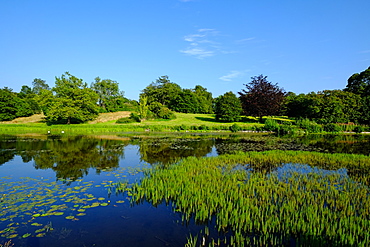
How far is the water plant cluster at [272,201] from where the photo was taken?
505 cm

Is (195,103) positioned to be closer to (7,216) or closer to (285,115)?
(285,115)

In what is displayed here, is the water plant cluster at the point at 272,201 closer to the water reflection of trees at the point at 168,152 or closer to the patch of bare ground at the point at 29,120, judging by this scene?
the water reflection of trees at the point at 168,152

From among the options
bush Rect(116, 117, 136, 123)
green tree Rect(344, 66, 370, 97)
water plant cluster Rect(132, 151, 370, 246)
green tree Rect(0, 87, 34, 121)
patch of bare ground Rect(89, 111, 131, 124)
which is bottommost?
water plant cluster Rect(132, 151, 370, 246)

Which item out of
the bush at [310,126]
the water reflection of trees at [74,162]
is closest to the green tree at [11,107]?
the water reflection of trees at [74,162]

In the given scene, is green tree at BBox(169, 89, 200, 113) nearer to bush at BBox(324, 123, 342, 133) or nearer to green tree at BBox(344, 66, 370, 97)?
bush at BBox(324, 123, 342, 133)

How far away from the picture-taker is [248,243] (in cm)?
484

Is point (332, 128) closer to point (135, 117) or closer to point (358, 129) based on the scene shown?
point (358, 129)

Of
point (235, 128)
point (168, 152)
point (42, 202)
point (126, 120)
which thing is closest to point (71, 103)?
point (126, 120)

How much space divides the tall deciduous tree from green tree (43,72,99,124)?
101 feet

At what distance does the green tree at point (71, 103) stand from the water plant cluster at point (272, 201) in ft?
130

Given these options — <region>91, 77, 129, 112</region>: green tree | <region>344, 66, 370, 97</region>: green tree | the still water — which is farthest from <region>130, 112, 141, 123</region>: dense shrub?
<region>344, 66, 370, 97</region>: green tree

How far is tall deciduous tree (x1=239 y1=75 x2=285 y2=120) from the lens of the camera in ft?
149

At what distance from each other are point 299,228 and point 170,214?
10.4 ft

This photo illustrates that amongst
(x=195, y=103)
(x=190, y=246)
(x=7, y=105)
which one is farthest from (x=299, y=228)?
(x=195, y=103)
